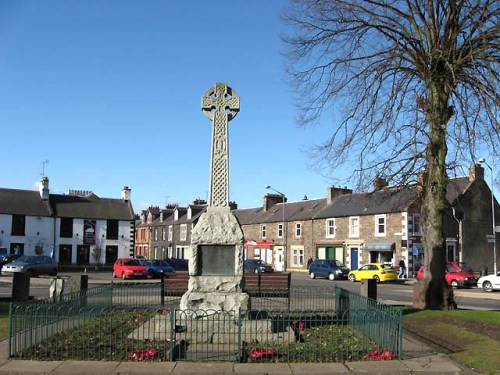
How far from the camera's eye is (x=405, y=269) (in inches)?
1656

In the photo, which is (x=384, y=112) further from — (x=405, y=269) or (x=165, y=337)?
(x=405, y=269)

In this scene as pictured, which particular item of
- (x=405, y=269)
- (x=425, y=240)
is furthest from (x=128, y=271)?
(x=425, y=240)

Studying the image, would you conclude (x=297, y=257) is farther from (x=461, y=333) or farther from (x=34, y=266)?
(x=461, y=333)

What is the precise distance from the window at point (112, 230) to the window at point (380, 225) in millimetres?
29056

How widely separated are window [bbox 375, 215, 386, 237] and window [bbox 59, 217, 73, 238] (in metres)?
32.3

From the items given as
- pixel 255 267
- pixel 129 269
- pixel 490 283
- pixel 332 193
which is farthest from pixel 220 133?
pixel 332 193

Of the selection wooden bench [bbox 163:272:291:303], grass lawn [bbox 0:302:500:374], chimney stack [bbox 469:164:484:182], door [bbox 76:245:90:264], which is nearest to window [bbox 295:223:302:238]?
chimney stack [bbox 469:164:484:182]

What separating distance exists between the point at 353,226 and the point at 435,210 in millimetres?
32392

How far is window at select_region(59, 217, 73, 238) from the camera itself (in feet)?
178

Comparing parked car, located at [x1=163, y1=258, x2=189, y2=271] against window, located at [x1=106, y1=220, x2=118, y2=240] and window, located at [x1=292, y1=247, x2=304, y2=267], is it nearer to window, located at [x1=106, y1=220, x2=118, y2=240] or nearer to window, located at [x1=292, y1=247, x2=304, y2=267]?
window, located at [x1=106, y1=220, x2=118, y2=240]

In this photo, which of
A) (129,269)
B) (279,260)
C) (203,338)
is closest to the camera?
(203,338)

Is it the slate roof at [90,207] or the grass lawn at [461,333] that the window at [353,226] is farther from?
the grass lawn at [461,333]

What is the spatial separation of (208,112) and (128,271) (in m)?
28.0

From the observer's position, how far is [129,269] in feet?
125
